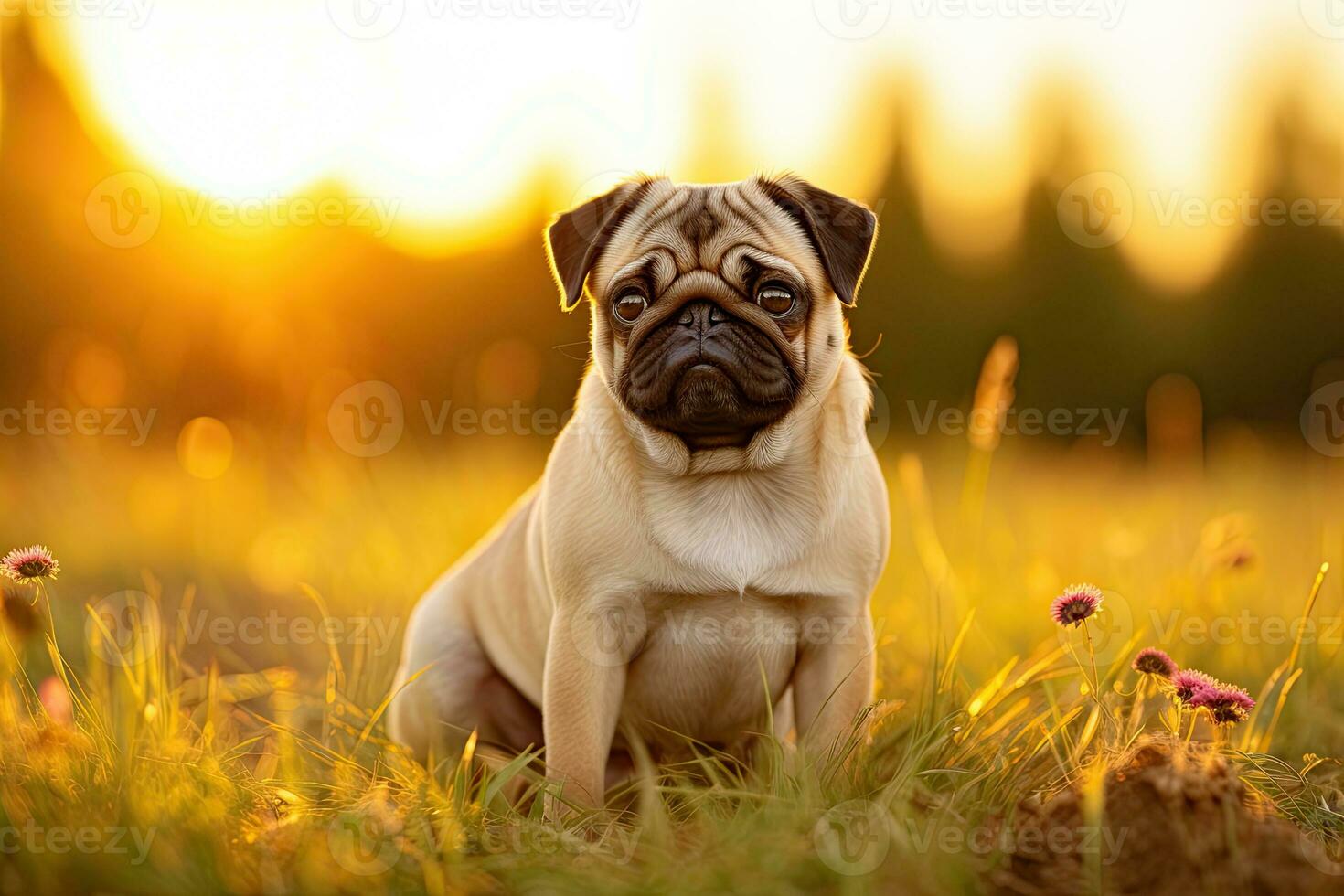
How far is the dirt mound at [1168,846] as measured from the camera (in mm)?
2488

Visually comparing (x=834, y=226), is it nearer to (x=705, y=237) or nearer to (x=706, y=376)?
(x=705, y=237)

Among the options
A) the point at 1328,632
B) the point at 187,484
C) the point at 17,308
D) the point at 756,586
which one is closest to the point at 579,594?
Result: the point at 756,586

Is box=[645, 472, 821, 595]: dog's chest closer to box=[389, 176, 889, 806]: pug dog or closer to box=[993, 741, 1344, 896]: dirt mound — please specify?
box=[389, 176, 889, 806]: pug dog

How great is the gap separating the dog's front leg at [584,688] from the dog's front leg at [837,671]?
2.11 ft

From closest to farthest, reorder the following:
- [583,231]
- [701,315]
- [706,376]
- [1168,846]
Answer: [1168,846] < [706,376] < [701,315] < [583,231]

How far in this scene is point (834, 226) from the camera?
4.04 m

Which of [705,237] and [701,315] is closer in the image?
[701,315]

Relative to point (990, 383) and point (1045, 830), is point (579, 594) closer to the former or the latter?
point (1045, 830)

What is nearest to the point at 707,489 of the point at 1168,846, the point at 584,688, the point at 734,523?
the point at 734,523

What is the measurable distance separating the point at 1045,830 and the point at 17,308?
1692 cm

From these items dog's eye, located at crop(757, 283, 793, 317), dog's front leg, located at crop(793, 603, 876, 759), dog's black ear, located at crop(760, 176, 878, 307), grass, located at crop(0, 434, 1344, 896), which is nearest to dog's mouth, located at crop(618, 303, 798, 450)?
dog's eye, located at crop(757, 283, 793, 317)

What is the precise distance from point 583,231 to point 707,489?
114 cm

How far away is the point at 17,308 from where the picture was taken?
615 inches

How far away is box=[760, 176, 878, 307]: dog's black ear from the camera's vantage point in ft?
12.8
